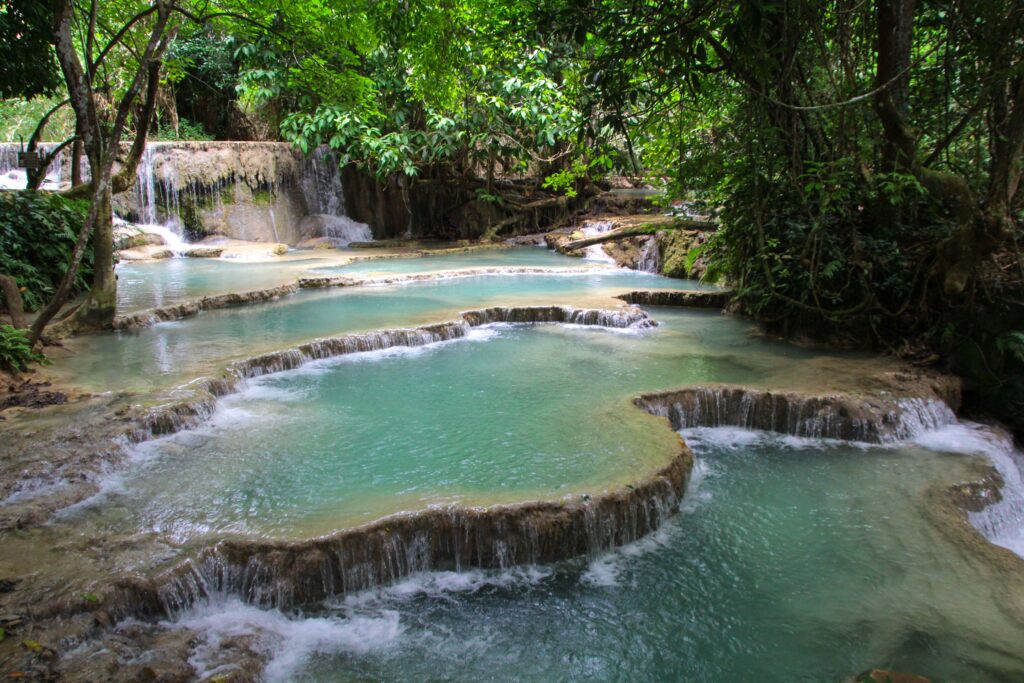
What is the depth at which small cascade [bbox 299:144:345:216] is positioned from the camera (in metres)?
19.5

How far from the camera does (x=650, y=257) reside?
567 inches

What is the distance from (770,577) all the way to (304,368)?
5217 mm

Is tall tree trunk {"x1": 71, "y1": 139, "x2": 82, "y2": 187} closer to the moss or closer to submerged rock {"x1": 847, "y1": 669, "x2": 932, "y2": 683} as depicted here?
the moss

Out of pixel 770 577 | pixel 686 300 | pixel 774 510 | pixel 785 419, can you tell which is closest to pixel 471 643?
pixel 770 577

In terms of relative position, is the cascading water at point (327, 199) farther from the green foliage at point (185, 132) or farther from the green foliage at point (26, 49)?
the green foliage at point (26, 49)

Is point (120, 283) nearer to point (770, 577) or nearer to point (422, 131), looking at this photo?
point (422, 131)

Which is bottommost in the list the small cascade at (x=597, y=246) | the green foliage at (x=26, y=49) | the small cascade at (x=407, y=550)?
the small cascade at (x=407, y=550)

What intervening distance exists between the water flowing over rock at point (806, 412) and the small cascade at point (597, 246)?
887 centimetres

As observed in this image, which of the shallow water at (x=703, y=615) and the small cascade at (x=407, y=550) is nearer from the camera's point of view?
the shallow water at (x=703, y=615)

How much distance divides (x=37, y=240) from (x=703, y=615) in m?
9.70

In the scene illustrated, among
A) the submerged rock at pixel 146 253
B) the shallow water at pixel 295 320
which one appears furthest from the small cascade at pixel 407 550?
the submerged rock at pixel 146 253

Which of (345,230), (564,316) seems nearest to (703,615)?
(564,316)

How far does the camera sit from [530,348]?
8.47 m

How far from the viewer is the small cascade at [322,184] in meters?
19.5
